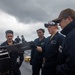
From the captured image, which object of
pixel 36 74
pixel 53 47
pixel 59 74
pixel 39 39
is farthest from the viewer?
pixel 39 39

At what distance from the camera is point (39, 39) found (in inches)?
318

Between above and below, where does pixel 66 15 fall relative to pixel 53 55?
above

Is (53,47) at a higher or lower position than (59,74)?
higher

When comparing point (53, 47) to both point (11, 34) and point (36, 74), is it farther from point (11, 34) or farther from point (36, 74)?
point (36, 74)

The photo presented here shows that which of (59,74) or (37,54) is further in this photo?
(37,54)

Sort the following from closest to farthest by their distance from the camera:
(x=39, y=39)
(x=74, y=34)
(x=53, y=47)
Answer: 1. (x=74, y=34)
2. (x=53, y=47)
3. (x=39, y=39)

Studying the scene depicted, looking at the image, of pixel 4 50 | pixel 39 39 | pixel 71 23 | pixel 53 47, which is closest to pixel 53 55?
pixel 53 47

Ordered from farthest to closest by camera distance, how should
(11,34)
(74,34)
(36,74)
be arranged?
(36,74) < (11,34) < (74,34)

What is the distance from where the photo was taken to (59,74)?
13.2ft

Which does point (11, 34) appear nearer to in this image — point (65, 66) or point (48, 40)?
point (48, 40)

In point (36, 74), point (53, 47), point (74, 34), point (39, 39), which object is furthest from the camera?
point (39, 39)

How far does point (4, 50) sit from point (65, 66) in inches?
56.6

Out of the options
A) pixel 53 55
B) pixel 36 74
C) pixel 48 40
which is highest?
pixel 48 40

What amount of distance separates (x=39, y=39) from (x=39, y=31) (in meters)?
0.29
